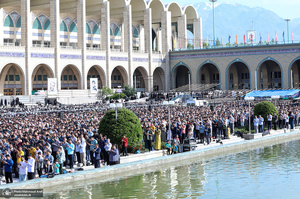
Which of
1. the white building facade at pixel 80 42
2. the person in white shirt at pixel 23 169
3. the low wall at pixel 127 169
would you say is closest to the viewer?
the person in white shirt at pixel 23 169

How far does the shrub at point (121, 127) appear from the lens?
17781 millimetres

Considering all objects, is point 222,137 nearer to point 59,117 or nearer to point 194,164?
point 194,164

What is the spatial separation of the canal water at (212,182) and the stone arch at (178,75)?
134 ft

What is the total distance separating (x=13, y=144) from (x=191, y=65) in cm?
4327

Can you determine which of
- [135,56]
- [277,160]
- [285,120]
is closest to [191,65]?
[135,56]

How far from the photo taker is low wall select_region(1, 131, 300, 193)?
1392cm

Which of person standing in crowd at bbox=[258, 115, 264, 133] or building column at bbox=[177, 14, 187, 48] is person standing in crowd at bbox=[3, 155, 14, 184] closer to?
person standing in crowd at bbox=[258, 115, 264, 133]

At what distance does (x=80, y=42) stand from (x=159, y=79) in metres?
15.7

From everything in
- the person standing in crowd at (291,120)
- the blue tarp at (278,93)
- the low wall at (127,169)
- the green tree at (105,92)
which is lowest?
the low wall at (127,169)

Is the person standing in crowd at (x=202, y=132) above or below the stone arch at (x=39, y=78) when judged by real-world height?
below

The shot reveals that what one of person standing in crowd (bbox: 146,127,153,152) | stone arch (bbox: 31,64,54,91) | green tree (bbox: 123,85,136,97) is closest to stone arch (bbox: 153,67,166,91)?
green tree (bbox: 123,85,136,97)

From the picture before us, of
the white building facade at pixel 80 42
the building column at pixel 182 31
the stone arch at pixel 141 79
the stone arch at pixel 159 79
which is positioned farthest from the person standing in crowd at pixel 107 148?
the building column at pixel 182 31

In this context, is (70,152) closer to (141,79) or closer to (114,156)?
(114,156)

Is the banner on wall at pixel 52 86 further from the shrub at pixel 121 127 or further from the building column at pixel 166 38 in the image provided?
the shrub at pixel 121 127
